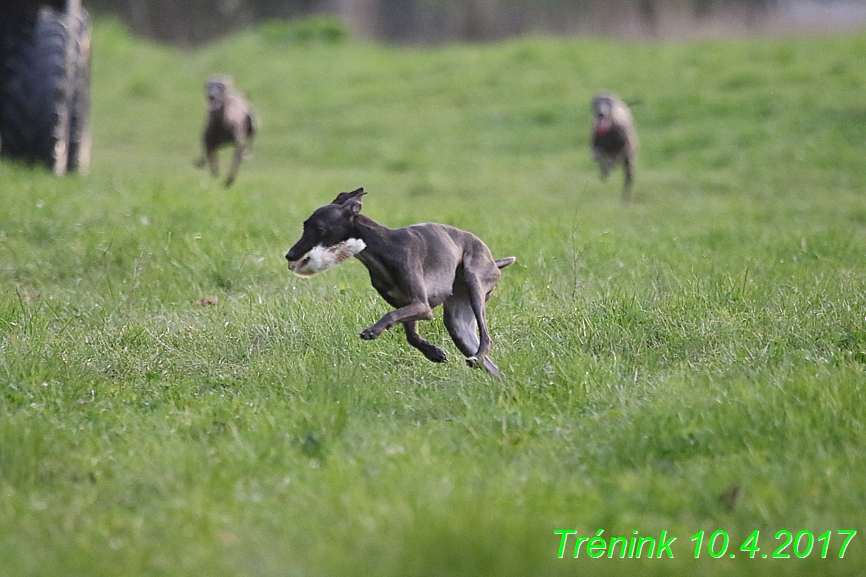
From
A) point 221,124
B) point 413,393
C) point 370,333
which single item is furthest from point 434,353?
point 221,124

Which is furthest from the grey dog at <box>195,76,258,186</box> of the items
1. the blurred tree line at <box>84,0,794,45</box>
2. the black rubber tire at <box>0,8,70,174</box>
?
the blurred tree line at <box>84,0,794,45</box>

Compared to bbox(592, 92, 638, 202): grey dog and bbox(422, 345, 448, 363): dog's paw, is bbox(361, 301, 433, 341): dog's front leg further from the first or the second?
bbox(592, 92, 638, 202): grey dog

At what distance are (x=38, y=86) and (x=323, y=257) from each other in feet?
22.6

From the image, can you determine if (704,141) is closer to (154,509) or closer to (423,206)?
(423,206)

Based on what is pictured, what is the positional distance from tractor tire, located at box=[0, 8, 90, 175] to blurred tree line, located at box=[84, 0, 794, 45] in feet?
59.4

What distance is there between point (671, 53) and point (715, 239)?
14.2 meters

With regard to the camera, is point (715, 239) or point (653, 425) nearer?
point (653, 425)

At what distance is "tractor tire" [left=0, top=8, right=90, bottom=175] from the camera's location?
408 inches

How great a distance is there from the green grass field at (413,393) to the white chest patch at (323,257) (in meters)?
0.55

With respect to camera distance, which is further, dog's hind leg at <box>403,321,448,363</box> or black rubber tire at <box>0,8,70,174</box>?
black rubber tire at <box>0,8,70,174</box>

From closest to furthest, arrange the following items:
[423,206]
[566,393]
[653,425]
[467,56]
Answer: [653,425], [566,393], [423,206], [467,56]

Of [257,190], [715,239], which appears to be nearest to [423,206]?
[257,190]

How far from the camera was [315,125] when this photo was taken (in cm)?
1970

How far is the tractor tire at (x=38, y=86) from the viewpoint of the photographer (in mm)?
10359
